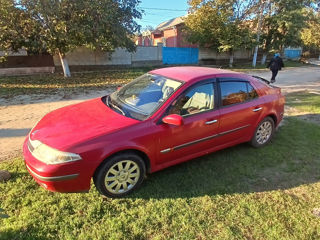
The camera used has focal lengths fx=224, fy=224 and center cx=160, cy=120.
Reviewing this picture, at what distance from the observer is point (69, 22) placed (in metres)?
10.9

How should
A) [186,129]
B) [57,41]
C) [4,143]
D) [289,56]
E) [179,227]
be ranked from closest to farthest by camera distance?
1. [179,227]
2. [186,129]
3. [4,143]
4. [57,41]
5. [289,56]

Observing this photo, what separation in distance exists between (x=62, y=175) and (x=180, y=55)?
20366 mm

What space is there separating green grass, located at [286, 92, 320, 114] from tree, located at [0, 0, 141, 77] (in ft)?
29.9

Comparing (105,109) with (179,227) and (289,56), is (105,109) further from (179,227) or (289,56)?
(289,56)

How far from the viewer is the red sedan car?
2582 millimetres

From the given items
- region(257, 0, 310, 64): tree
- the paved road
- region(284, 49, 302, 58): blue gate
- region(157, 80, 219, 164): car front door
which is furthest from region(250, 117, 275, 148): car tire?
region(284, 49, 302, 58): blue gate

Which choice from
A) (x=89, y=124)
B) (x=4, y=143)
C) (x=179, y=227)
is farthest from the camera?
(x=4, y=143)

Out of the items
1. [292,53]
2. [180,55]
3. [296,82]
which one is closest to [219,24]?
[180,55]

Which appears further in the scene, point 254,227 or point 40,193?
point 40,193

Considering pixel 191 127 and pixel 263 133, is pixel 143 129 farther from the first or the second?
pixel 263 133

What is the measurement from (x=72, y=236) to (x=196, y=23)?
19.8 meters

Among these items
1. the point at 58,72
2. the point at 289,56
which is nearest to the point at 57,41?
the point at 58,72

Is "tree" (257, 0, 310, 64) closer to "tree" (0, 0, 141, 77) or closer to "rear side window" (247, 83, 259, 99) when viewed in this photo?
"tree" (0, 0, 141, 77)

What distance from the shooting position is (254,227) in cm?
256
